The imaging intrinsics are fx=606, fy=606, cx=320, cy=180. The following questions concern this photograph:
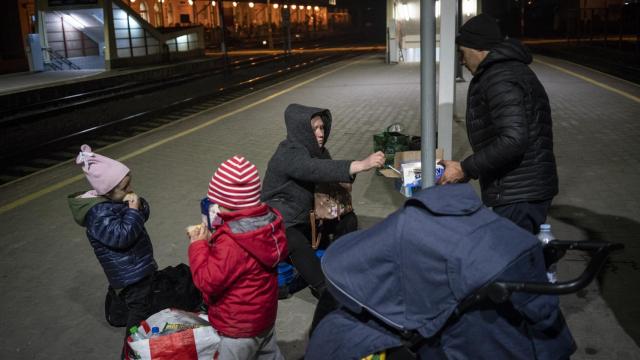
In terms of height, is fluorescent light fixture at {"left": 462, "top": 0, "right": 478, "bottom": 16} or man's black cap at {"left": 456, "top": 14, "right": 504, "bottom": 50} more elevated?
fluorescent light fixture at {"left": 462, "top": 0, "right": 478, "bottom": 16}

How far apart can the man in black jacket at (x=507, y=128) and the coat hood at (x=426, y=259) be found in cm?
106

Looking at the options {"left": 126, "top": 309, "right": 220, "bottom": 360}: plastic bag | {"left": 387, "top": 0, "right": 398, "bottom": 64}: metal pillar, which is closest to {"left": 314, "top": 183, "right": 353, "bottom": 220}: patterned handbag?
{"left": 126, "top": 309, "right": 220, "bottom": 360}: plastic bag

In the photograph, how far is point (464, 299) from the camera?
6.84 ft

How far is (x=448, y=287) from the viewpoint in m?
2.10

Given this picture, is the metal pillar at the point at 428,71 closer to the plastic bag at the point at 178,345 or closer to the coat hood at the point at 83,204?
the plastic bag at the point at 178,345

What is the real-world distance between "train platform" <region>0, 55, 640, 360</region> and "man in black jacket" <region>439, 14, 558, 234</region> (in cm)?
103

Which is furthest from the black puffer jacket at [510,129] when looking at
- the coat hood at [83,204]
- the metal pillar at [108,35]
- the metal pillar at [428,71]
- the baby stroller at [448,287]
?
the metal pillar at [108,35]

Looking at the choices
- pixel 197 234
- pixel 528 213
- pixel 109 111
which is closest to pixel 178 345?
pixel 197 234

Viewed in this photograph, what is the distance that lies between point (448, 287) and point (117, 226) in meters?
2.39

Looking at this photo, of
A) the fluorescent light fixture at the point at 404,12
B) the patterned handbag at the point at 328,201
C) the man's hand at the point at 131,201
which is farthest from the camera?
the fluorescent light fixture at the point at 404,12

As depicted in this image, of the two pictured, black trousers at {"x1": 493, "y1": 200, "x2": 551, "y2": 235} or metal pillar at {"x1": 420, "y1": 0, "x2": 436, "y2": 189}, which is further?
black trousers at {"x1": 493, "y1": 200, "x2": 551, "y2": 235}

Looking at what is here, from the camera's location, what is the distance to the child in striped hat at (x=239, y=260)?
2.85m

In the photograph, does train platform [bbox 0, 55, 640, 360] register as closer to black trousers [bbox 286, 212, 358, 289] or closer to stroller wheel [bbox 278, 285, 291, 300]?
stroller wheel [bbox 278, 285, 291, 300]

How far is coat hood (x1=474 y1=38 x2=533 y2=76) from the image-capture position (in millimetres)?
3365
